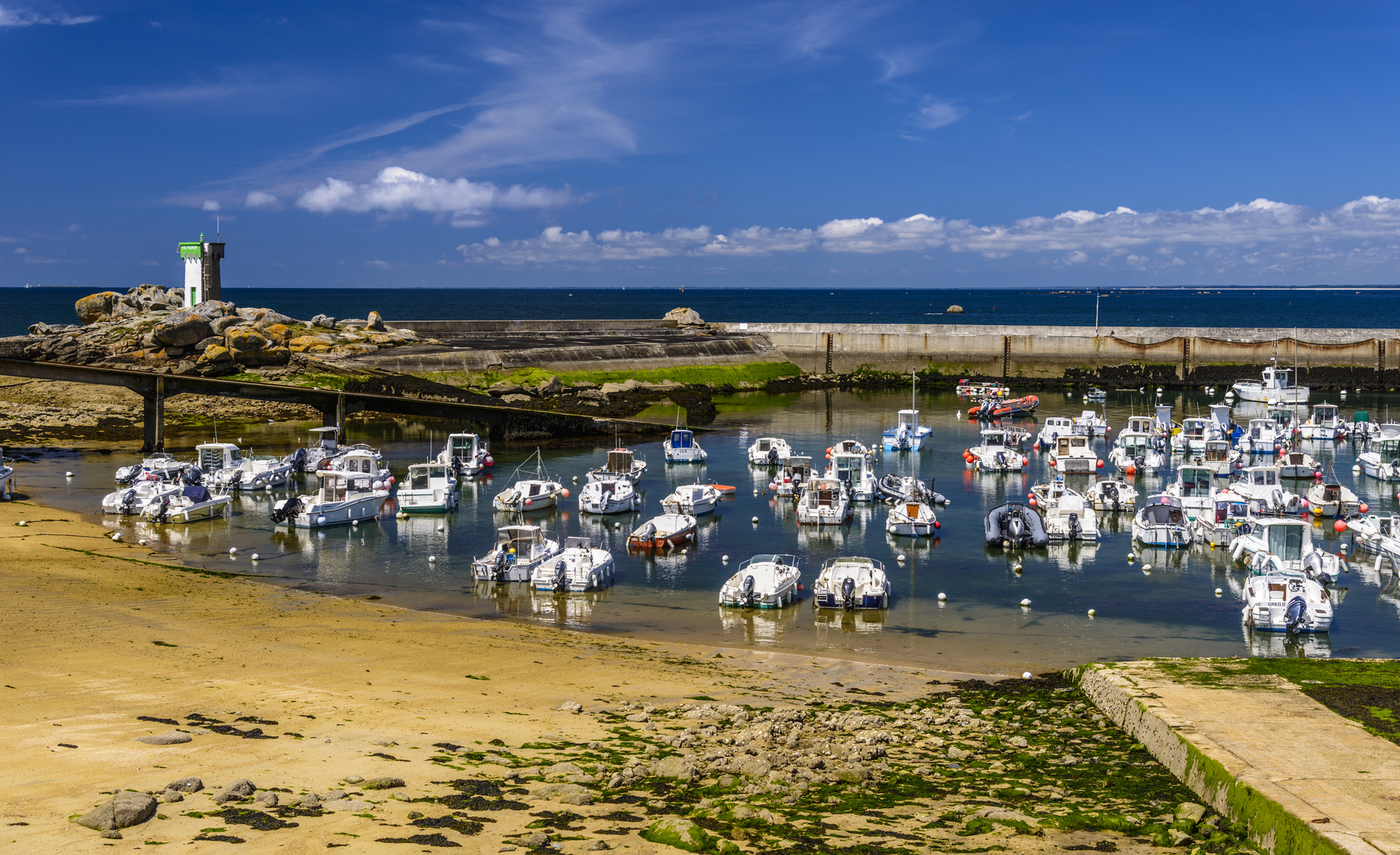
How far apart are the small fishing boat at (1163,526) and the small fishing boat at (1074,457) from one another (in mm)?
16665

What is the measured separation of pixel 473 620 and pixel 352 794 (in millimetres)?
15360

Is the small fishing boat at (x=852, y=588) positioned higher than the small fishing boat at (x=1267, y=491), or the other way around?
the small fishing boat at (x=1267, y=491)

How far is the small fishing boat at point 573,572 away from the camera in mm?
33344

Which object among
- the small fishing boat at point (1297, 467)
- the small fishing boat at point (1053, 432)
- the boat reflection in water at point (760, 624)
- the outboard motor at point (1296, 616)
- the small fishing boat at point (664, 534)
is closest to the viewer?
the boat reflection in water at point (760, 624)

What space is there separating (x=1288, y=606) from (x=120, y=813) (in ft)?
92.8

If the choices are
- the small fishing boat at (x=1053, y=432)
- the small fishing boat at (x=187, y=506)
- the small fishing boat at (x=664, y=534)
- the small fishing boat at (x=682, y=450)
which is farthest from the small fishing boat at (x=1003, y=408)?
the small fishing boat at (x=187, y=506)

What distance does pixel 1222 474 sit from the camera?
2188 inches

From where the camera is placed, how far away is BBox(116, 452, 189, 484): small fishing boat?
Answer: 165 ft

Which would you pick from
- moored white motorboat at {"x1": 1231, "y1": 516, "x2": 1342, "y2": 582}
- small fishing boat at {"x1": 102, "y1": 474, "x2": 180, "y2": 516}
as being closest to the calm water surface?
moored white motorboat at {"x1": 1231, "y1": 516, "x2": 1342, "y2": 582}

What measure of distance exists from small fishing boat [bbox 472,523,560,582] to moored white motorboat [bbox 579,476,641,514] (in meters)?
10.4

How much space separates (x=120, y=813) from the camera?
1284 cm

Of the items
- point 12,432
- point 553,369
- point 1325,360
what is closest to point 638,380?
point 553,369

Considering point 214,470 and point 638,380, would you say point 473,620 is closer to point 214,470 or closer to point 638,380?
point 214,470

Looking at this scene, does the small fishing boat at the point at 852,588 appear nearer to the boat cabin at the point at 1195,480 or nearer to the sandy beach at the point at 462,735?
the sandy beach at the point at 462,735
